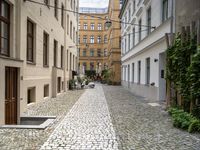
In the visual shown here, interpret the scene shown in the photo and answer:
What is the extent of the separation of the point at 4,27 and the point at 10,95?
2.38 metres

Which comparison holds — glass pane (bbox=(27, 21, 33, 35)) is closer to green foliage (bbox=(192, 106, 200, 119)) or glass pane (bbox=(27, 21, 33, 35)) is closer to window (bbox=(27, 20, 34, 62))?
window (bbox=(27, 20, 34, 62))

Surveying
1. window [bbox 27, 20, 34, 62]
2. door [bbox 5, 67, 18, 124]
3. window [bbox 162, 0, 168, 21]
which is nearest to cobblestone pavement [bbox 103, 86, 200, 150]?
door [bbox 5, 67, 18, 124]

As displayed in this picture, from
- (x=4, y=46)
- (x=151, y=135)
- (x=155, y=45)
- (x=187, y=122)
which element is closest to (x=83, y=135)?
(x=151, y=135)

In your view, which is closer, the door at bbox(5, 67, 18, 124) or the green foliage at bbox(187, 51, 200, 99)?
the green foliage at bbox(187, 51, 200, 99)

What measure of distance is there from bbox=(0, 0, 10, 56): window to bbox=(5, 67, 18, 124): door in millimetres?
754

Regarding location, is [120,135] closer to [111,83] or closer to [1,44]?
[1,44]

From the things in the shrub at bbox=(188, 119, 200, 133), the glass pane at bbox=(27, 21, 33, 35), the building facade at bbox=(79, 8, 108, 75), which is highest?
the building facade at bbox=(79, 8, 108, 75)

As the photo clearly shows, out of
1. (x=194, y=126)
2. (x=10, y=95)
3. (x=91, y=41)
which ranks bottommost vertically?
(x=194, y=126)

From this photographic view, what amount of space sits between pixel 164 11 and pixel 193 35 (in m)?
5.54

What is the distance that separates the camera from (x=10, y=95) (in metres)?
8.61

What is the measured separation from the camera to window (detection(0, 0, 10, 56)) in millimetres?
8641

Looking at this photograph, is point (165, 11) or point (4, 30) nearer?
point (4, 30)

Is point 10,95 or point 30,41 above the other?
point 30,41

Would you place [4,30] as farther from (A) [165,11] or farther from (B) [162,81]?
(B) [162,81]
